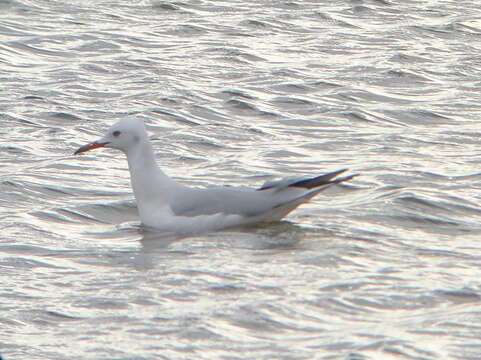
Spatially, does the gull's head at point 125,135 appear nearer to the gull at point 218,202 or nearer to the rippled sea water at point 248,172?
the gull at point 218,202

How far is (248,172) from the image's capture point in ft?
37.3

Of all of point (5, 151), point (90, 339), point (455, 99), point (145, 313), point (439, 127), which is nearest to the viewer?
point (90, 339)

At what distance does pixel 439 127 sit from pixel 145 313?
6427 mm

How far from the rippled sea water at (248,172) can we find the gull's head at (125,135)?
1.63 feet

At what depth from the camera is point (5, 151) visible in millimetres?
11930

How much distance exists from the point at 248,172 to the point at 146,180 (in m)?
1.48

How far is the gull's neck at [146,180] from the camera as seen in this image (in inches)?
393

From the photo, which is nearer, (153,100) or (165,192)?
(165,192)

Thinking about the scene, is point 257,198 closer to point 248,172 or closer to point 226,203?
point 226,203

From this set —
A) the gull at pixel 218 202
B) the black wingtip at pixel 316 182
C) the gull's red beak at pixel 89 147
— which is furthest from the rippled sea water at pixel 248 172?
the gull's red beak at pixel 89 147

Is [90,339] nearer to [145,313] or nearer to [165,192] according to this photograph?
[145,313]

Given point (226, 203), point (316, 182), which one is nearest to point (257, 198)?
point (226, 203)

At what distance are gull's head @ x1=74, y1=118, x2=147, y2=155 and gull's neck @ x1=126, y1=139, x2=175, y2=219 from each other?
1.3 inches

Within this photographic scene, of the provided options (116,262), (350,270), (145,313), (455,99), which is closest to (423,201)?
(350,270)
